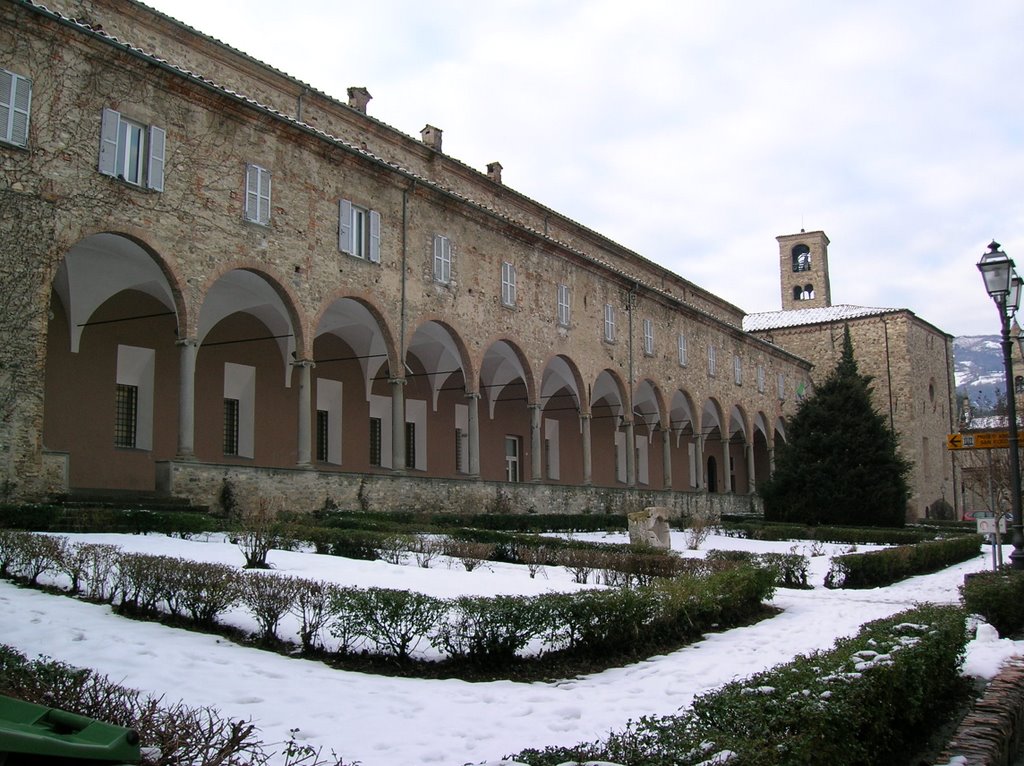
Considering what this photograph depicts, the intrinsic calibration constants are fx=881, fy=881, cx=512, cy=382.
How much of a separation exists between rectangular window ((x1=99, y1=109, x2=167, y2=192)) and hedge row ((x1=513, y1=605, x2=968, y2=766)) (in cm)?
1423

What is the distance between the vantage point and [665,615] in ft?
26.3

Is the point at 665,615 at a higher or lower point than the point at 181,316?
lower

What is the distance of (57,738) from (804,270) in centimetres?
5916

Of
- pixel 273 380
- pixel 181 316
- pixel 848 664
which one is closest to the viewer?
pixel 848 664

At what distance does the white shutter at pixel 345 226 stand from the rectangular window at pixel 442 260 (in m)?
2.98

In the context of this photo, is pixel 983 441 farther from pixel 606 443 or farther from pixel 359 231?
pixel 606 443

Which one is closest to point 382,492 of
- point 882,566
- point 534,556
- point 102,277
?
point 102,277

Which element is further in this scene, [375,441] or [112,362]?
[375,441]

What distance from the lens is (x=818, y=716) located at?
384 cm

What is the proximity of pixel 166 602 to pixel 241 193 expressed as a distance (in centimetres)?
1190

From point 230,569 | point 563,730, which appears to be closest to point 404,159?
point 230,569

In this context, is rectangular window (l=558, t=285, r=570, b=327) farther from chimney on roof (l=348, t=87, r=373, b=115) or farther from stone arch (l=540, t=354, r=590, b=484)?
chimney on roof (l=348, t=87, r=373, b=115)

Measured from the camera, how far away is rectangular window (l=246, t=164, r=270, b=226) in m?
17.9

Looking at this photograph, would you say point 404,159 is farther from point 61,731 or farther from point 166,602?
point 61,731
